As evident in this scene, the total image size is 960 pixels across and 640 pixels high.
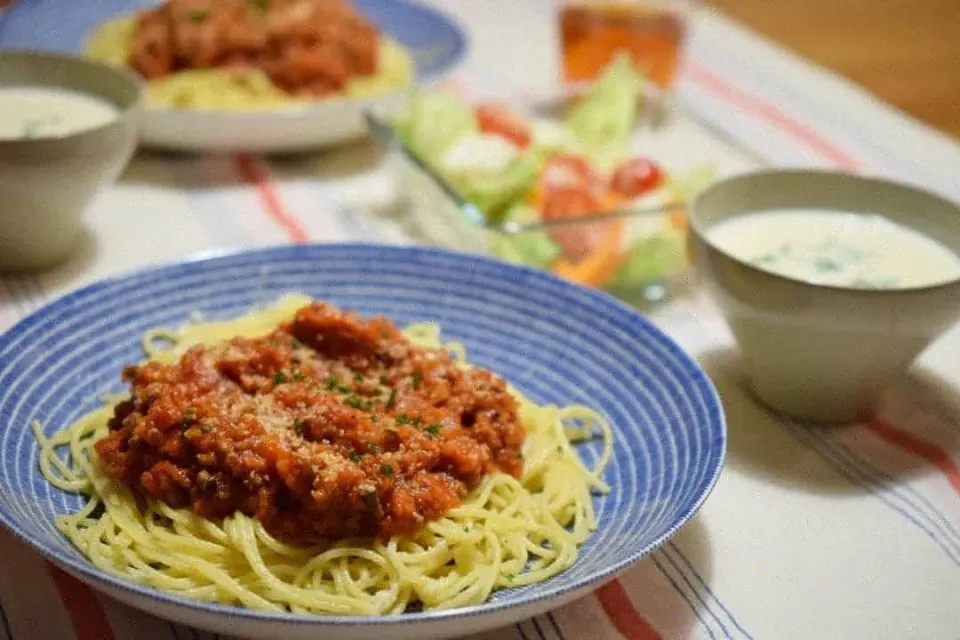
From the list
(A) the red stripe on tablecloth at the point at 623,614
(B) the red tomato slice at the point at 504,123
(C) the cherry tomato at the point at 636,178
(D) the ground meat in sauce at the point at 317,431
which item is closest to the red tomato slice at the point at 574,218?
(C) the cherry tomato at the point at 636,178

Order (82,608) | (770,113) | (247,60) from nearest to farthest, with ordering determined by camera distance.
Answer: (82,608) < (247,60) < (770,113)

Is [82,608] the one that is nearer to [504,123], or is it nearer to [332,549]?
[332,549]

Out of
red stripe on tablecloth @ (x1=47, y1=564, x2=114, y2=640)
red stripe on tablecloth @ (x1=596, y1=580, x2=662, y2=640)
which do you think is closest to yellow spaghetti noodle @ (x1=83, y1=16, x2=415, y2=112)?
red stripe on tablecloth @ (x1=47, y1=564, x2=114, y2=640)

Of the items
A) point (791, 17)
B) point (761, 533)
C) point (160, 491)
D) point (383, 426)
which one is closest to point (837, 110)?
point (791, 17)

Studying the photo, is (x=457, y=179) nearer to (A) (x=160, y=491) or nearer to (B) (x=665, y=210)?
(B) (x=665, y=210)

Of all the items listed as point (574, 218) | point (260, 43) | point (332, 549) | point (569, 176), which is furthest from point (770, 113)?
point (332, 549)

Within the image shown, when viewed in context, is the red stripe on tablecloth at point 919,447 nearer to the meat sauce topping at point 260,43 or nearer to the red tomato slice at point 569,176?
the red tomato slice at point 569,176
